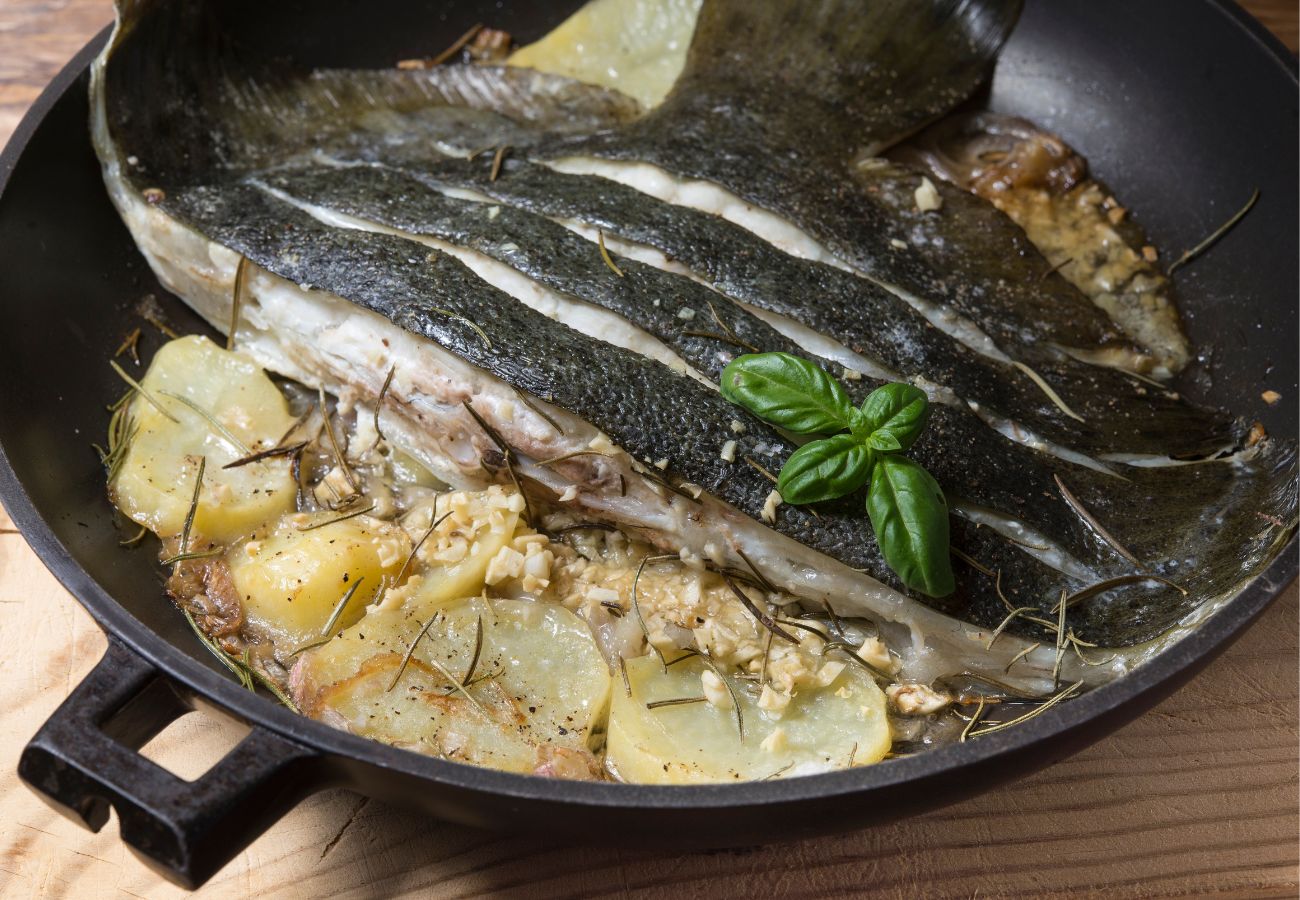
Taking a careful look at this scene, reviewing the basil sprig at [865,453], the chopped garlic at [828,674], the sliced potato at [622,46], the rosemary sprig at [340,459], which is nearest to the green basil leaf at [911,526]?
the basil sprig at [865,453]

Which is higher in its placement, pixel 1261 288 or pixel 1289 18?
pixel 1289 18

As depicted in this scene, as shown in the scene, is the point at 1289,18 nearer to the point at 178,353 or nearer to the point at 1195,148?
the point at 1195,148

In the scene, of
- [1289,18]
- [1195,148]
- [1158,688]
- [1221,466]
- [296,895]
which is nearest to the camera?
[1158,688]

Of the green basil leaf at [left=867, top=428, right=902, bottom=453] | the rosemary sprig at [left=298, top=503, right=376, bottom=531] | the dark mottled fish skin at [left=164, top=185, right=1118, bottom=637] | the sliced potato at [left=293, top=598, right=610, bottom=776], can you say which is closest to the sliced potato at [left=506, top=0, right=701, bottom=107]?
the dark mottled fish skin at [left=164, top=185, right=1118, bottom=637]

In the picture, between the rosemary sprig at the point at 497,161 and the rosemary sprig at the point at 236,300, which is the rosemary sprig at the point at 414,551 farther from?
the rosemary sprig at the point at 497,161

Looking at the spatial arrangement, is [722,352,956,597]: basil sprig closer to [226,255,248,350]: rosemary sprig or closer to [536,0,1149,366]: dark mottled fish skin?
[536,0,1149,366]: dark mottled fish skin

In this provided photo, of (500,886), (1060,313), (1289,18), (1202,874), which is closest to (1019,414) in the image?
(1060,313)
